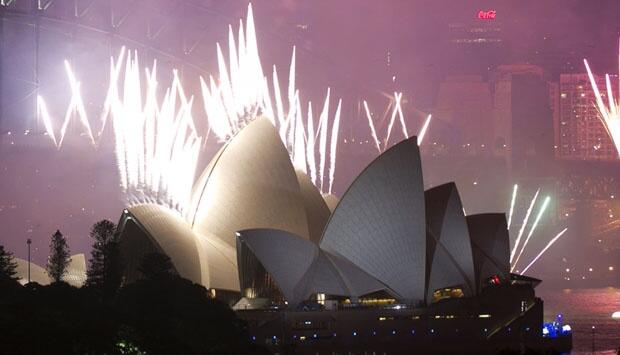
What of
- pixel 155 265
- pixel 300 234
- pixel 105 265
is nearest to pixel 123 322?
pixel 155 265

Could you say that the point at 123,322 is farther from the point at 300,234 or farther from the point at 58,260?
the point at 300,234

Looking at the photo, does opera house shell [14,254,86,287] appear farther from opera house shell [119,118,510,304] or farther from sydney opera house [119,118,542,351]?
opera house shell [119,118,510,304]

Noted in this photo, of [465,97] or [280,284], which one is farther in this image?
[465,97]

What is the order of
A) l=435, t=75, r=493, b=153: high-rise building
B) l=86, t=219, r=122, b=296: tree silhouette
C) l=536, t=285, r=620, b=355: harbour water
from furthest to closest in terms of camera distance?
l=435, t=75, r=493, b=153: high-rise building, l=536, t=285, r=620, b=355: harbour water, l=86, t=219, r=122, b=296: tree silhouette

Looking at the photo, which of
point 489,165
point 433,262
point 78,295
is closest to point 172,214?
point 433,262

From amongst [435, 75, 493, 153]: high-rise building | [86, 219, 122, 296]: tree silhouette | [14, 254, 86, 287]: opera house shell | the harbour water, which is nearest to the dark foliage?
[86, 219, 122, 296]: tree silhouette

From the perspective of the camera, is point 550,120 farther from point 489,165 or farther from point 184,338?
point 184,338
